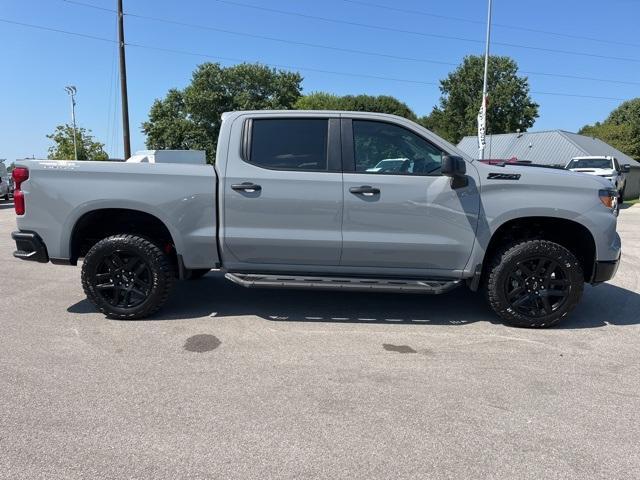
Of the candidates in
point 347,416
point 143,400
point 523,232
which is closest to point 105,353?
point 143,400

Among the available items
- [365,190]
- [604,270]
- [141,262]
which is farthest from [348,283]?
[604,270]

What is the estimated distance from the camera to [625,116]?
68.2m

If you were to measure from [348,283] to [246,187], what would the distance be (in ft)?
4.28

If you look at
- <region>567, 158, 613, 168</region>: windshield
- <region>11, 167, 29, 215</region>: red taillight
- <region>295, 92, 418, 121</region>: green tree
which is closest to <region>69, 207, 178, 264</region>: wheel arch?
<region>11, 167, 29, 215</region>: red taillight

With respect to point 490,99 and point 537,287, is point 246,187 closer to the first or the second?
point 537,287

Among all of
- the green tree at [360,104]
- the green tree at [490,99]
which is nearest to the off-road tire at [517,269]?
the green tree at [360,104]

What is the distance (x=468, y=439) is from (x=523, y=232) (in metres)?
2.66

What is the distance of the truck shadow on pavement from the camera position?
4973 mm

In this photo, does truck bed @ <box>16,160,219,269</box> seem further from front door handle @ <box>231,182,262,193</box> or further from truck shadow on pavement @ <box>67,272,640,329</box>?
truck shadow on pavement @ <box>67,272,640,329</box>

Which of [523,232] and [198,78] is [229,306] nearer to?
[523,232]

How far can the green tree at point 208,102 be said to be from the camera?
5506 cm

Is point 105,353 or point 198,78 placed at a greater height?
point 198,78

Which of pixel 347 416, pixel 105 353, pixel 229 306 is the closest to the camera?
pixel 347 416

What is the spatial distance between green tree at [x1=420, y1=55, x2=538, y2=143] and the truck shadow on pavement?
188 feet
